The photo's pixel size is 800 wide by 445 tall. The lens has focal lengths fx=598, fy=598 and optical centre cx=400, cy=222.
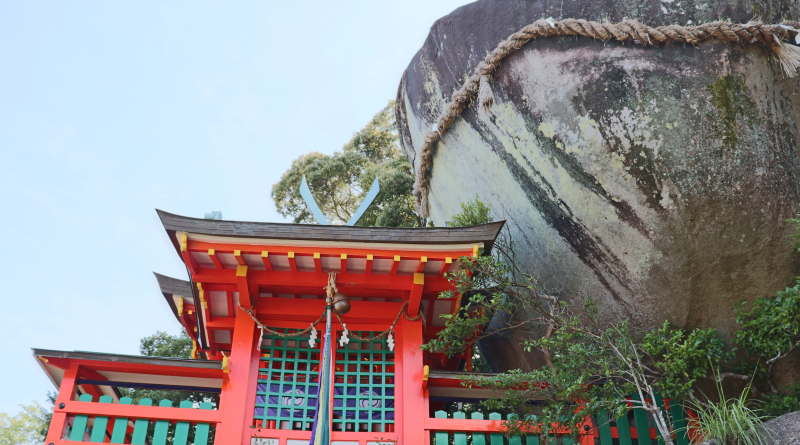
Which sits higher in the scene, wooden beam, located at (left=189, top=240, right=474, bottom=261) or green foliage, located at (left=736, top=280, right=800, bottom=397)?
wooden beam, located at (left=189, top=240, right=474, bottom=261)

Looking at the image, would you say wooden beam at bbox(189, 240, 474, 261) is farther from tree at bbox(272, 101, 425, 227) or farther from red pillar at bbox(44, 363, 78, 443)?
tree at bbox(272, 101, 425, 227)

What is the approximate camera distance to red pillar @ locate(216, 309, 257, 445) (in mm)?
6020

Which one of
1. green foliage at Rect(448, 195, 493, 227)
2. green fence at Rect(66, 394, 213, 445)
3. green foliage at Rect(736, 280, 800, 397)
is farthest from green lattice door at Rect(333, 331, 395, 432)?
green foliage at Rect(736, 280, 800, 397)

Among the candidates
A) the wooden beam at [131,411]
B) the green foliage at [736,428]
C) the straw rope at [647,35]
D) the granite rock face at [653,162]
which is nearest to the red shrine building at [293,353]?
the wooden beam at [131,411]

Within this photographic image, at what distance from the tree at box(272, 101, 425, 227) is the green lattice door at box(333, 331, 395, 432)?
653 cm

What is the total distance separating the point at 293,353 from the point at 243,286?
3.28 feet

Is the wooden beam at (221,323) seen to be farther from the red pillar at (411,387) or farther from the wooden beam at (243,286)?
the red pillar at (411,387)

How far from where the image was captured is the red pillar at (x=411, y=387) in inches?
242

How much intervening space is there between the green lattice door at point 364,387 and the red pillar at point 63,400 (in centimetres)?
265

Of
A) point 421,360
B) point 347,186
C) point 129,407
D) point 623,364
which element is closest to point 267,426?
point 129,407

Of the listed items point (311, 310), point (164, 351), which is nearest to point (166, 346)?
point (164, 351)

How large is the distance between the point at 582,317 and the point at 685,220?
1.56 m

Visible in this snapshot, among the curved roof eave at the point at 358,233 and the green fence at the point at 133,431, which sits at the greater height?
the curved roof eave at the point at 358,233

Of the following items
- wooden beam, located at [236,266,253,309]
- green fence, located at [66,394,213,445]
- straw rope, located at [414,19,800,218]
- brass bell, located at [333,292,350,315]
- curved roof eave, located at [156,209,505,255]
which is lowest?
green fence, located at [66,394,213,445]
